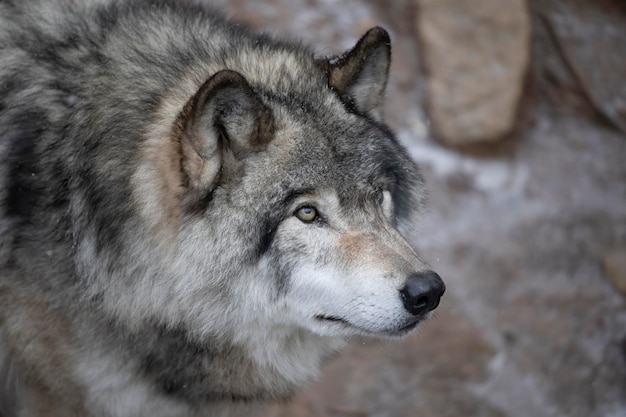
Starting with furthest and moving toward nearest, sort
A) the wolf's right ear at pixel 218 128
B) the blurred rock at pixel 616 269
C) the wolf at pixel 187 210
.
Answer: the blurred rock at pixel 616 269 → the wolf at pixel 187 210 → the wolf's right ear at pixel 218 128

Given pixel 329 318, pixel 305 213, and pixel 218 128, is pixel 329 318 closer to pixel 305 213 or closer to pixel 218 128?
pixel 305 213

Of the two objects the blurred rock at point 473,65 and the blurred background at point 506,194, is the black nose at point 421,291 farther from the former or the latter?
the blurred rock at point 473,65

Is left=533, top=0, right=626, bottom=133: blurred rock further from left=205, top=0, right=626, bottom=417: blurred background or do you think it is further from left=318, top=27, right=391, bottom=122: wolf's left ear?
left=318, top=27, right=391, bottom=122: wolf's left ear

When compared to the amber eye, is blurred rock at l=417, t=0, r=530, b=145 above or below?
below

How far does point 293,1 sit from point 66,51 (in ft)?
12.2

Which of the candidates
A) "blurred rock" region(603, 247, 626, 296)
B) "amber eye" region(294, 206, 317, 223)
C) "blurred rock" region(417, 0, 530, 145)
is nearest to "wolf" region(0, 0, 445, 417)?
"amber eye" region(294, 206, 317, 223)

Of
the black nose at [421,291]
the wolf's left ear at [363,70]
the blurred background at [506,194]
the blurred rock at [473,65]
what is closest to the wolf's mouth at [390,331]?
the black nose at [421,291]

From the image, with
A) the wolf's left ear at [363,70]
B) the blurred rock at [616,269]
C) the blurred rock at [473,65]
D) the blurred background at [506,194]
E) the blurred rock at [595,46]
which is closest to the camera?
the wolf's left ear at [363,70]

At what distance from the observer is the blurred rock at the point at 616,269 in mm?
7020

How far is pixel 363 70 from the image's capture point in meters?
4.10

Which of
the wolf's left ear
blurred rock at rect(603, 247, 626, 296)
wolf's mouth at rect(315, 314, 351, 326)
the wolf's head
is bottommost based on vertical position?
blurred rock at rect(603, 247, 626, 296)

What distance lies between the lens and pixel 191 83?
3930 mm

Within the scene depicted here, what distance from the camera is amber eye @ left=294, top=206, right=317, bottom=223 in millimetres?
3652

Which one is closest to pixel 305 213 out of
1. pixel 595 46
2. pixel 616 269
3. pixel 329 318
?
pixel 329 318
